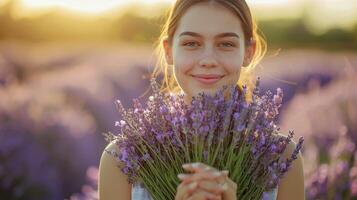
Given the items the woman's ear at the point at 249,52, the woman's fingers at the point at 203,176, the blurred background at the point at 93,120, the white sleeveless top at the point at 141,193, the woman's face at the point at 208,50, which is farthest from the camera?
the blurred background at the point at 93,120

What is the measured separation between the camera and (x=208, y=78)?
2771 mm

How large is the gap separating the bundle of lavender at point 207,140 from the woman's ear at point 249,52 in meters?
0.63

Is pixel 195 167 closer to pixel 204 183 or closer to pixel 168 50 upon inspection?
pixel 204 183

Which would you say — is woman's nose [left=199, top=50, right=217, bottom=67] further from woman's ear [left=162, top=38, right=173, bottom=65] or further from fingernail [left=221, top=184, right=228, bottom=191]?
fingernail [left=221, top=184, right=228, bottom=191]

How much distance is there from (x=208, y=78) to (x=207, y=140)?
472 mm

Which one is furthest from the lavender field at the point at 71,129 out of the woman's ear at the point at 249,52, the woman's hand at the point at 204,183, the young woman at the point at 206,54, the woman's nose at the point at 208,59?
the woman's hand at the point at 204,183

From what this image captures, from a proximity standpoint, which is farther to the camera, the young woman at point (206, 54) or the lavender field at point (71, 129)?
the lavender field at point (71, 129)

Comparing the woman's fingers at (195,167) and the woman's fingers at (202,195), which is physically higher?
the woman's fingers at (195,167)

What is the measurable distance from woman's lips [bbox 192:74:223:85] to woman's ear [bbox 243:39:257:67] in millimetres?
361

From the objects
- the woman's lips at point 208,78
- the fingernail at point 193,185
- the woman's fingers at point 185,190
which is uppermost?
the woman's lips at point 208,78

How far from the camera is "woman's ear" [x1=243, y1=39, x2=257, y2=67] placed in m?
3.10

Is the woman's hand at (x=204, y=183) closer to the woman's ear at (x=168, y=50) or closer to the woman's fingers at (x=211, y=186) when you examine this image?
the woman's fingers at (x=211, y=186)

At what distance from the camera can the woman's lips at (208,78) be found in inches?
109

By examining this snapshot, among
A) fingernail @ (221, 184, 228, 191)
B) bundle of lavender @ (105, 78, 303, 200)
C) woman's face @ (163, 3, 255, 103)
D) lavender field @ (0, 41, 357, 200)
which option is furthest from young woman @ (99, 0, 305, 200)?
lavender field @ (0, 41, 357, 200)
